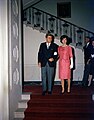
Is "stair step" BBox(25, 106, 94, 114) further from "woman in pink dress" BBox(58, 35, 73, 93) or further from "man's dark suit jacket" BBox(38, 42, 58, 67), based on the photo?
"man's dark suit jacket" BBox(38, 42, 58, 67)

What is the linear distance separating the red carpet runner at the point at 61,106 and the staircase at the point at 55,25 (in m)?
4.10

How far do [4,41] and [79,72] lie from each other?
491 centimetres

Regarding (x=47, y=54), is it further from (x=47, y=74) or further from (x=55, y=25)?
(x=55, y=25)

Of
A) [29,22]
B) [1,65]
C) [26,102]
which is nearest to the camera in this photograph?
[1,65]

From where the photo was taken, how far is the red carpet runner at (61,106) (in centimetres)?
606

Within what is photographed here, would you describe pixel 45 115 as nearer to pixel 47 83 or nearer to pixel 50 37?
pixel 47 83

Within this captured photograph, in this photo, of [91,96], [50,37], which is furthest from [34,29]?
[91,96]

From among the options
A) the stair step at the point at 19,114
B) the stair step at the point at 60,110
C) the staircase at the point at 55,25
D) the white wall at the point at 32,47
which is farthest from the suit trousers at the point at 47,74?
the staircase at the point at 55,25

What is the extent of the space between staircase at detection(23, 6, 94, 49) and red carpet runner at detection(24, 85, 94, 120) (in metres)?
4.10

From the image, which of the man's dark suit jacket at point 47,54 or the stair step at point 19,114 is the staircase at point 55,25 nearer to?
the man's dark suit jacket at point 47,54

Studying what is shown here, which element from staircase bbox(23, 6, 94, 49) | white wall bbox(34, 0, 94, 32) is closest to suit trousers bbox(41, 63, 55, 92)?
staircase bbox(23, 6, 94, 49)

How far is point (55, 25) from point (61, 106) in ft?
16.7

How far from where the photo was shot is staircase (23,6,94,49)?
1061 cm

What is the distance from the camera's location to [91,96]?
6.66m
